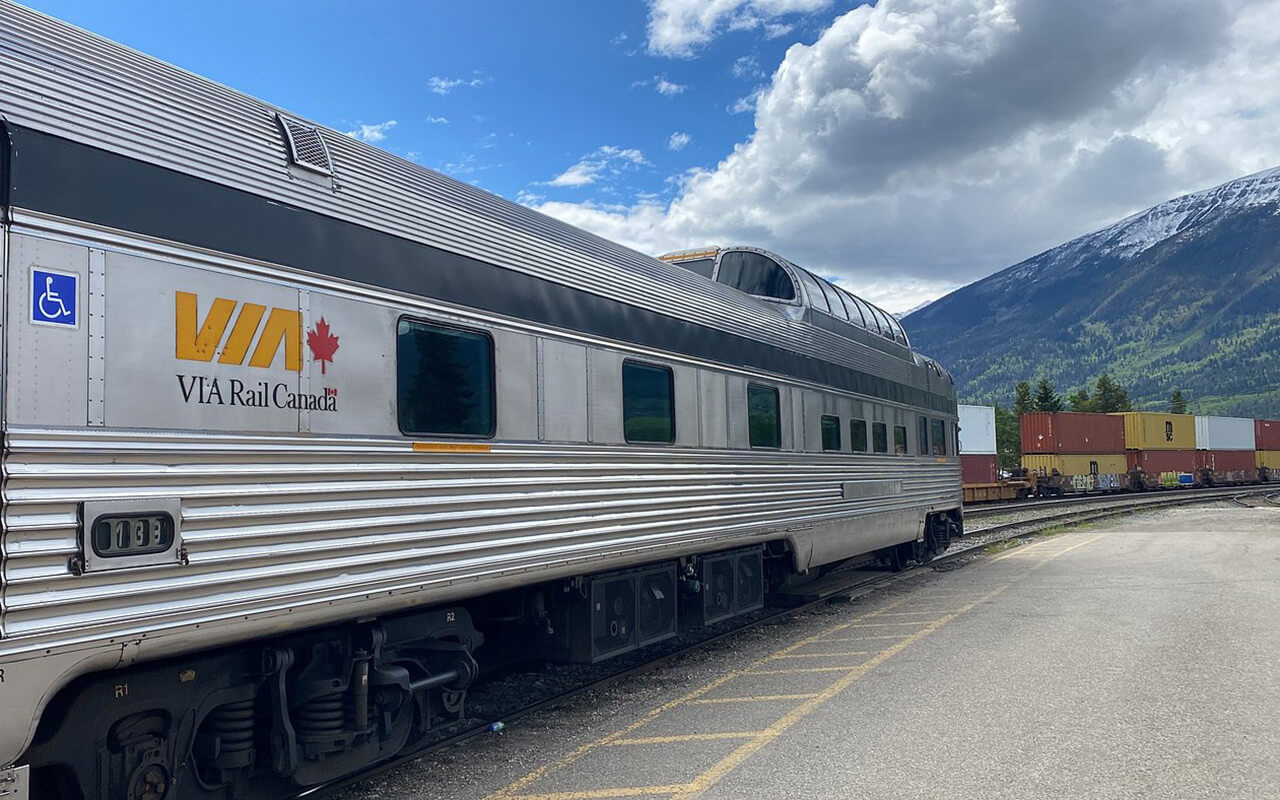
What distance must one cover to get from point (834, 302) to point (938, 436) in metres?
4.70

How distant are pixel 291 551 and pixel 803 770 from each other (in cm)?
308

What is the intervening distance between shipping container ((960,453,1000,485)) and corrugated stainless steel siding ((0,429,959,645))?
108ft

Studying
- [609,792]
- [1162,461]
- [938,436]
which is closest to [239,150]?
[609,792]

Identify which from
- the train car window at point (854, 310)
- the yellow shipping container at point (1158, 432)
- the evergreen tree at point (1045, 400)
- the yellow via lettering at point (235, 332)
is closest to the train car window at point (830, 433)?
the train car window at point (854, 310)

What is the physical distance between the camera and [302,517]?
4.43m

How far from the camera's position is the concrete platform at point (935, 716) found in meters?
5.17

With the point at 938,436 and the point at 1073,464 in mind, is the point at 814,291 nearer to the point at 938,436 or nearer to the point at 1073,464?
the point at 938,436

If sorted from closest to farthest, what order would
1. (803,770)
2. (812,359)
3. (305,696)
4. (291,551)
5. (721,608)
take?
1. (291,551)
2. (305,696)
3. (803,770)
4. (721,608)
5. (812,359)

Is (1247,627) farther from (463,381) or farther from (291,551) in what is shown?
(291,551)

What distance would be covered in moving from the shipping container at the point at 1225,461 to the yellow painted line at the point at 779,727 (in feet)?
144

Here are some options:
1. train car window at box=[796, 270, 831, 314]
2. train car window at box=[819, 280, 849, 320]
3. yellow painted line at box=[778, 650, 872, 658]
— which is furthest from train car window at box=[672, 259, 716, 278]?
yellow painted line at box=[778, 650, 872, 658]

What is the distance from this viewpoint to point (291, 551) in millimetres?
4363

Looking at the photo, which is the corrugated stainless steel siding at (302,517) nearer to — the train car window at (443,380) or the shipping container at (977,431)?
the train car window at (443,380)

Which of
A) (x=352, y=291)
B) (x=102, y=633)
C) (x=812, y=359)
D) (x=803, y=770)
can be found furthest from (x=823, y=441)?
(x=102, y=633)
